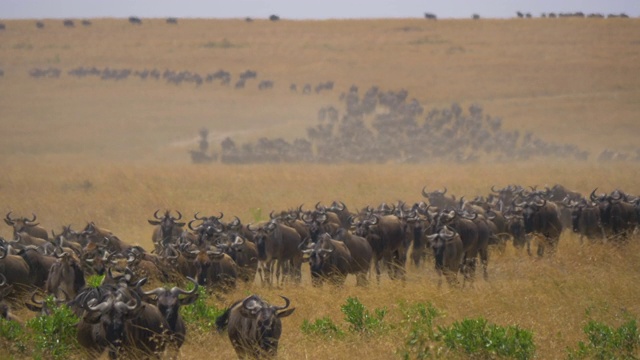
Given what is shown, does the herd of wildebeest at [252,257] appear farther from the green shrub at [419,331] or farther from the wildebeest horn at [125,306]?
the green shrub at [419,331]

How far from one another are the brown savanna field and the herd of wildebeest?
57cm

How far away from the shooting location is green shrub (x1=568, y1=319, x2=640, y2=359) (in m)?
12.1

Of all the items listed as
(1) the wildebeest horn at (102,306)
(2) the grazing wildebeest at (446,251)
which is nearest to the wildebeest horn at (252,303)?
(1) the wildebeest horn at (102,306)

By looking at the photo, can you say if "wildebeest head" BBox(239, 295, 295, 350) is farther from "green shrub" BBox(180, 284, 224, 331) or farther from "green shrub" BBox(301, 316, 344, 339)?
"green shrub" BBox(180, 284, 224, 331)

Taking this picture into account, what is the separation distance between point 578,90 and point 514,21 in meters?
25.8

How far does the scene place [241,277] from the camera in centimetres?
→ 1852

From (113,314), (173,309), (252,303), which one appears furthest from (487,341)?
(113,314)

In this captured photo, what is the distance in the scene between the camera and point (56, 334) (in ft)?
38.5

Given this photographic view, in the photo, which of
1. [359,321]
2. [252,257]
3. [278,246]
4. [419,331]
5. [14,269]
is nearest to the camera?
[419,331]

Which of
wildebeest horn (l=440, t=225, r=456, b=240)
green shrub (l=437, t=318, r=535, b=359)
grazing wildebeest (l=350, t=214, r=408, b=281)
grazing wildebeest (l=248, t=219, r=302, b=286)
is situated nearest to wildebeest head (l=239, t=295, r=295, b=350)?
green shrub (l=437, t=318, r=535, b=359)

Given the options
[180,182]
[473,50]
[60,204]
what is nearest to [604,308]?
[60,204]

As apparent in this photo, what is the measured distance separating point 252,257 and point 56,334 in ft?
26.1

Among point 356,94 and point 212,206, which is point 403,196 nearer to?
point 212,206

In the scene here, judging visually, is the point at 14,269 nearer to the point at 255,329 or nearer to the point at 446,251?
the point at 255,329
